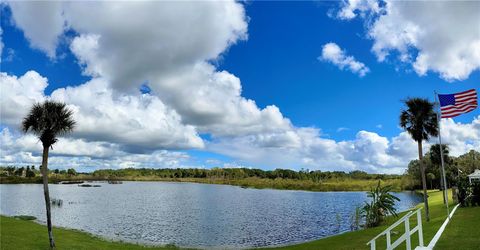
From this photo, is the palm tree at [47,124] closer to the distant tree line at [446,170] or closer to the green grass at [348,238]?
the green grass at [348,238]

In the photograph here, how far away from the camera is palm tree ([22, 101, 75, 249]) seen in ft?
63.7

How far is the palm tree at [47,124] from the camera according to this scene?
1942cm

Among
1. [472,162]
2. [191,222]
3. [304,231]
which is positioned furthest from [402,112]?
[472,162]

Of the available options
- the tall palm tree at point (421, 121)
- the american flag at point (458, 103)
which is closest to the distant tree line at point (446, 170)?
the tall palm tree at point (421, 121)

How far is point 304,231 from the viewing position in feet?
121

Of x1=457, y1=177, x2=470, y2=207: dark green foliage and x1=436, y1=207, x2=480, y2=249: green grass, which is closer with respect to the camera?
x1=436, y1=207, x2=480, y2=249: green grass

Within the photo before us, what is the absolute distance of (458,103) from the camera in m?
23.1

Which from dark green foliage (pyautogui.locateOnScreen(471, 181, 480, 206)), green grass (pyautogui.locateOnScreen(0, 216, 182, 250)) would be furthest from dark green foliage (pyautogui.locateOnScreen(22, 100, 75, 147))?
dark green foliage (pyautogui.locateOnScreen(471, 181, 480, 206))

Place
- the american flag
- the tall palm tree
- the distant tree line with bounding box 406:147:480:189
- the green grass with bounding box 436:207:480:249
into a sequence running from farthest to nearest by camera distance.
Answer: the distant tree line with bounding box 406:147:480:189 < the tall palm tree < the american flag < the green grass with bounding box 436:207:480:249

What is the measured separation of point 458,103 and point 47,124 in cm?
2386

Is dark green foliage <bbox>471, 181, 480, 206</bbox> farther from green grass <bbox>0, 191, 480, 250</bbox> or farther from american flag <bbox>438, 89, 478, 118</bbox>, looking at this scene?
american flag <bbox>438, 89, 478, 118</bbox>

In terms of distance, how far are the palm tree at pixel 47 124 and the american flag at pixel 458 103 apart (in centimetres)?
2218

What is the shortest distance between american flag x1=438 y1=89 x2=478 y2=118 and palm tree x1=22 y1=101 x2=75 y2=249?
2218 cm

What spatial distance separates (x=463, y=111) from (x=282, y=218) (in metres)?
28.0
